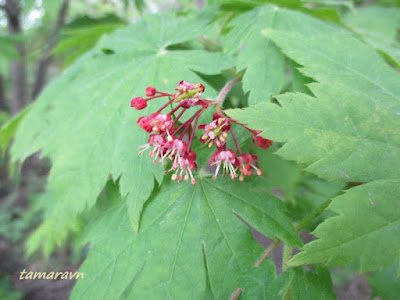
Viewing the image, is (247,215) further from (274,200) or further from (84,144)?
(84,144)

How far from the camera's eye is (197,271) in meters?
1.06

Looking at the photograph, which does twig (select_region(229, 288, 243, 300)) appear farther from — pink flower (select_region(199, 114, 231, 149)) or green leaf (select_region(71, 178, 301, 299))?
pink flower (select_region(199, 114, 231, 149))

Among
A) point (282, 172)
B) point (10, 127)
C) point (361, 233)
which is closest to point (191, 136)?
point (361, 233)

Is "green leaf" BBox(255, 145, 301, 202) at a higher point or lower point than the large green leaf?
lower

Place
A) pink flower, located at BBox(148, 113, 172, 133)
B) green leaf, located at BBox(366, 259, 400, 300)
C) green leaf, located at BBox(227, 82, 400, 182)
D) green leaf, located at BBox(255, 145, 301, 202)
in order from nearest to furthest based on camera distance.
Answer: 1. green leaf, located at BBox(227, 82, 400, 182)
2. pink flower, located at BBox(148, 113, 172, 133)
3. green leaf, located at BBox(255, 145, 301, 202)
4. green leaf, located at BBox(366, 259, 400, 300)

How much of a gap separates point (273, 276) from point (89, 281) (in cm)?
70

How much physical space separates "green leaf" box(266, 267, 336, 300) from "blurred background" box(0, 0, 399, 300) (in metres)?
1.40

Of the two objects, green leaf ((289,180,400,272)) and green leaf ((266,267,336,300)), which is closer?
green leaf ((289,180,400,272))

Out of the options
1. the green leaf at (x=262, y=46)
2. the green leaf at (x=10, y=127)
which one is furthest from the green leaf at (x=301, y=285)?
the green leaf at (x=10, y=127)

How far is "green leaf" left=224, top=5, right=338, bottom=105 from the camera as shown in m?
1.20

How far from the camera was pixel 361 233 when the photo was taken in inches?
32.9

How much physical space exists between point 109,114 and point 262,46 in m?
0.75

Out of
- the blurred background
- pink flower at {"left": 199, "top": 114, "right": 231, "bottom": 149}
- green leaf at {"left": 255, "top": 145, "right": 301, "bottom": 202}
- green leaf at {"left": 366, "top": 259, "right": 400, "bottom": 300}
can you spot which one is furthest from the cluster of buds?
green leaf at {"left": 366, "top": 259, "right": 400, "bottom": 300}

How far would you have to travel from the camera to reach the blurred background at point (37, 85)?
242 cm
